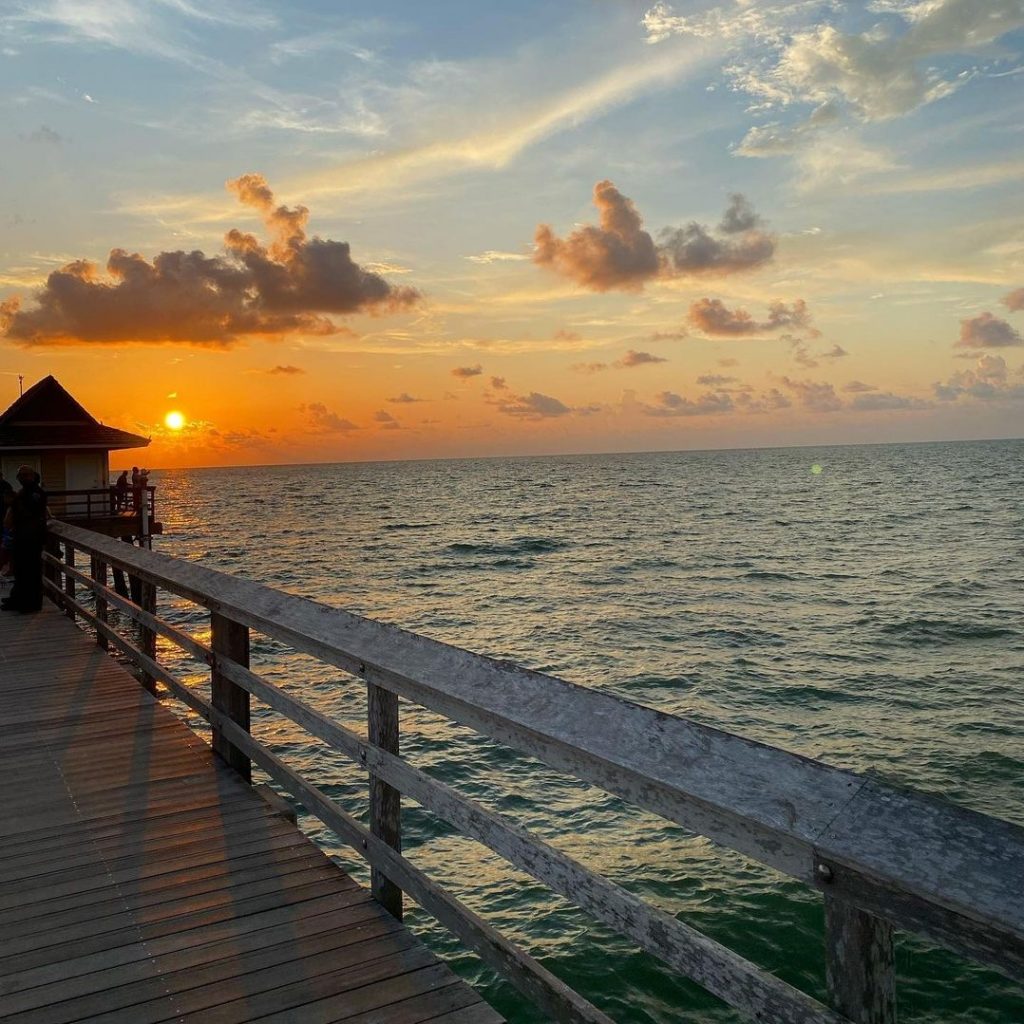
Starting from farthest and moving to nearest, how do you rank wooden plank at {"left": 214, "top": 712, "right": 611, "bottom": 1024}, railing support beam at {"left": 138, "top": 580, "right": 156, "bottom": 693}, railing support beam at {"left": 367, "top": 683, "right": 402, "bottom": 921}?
railing support beam at {"left": 138, "top": 580, "right": 156, "bottom": 693}
railing support beam at {"left": 367, "top": 683, "right": 402, "bottom": 921}
wooden plank at {"left": 214, "top": 712, "right": 611, "bottom": 1024}

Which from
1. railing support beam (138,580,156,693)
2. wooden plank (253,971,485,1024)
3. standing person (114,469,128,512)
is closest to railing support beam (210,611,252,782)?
railing support beam (138,580,156,693)

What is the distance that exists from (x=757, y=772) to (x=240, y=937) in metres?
2.49

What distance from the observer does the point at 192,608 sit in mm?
32938

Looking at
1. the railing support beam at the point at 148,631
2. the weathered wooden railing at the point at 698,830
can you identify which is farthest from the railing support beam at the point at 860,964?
the railing support beam at the point at 148,631

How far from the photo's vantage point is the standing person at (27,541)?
11.7 m

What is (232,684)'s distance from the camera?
527 cm

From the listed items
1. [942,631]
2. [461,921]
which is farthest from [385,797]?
[942,631]

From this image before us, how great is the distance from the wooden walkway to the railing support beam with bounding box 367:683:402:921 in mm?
90

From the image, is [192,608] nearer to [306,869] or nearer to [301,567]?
[301,567]

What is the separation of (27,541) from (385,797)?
33.0 feet

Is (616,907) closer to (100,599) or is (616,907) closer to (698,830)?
(698,830)

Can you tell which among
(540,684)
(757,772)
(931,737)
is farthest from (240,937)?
(931,737)

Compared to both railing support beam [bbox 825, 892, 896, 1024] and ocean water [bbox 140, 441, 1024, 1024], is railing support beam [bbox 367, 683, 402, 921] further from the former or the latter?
ocean water [bbox 140, 441, 1024, 1024]

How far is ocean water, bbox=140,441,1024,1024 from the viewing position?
886 cm
